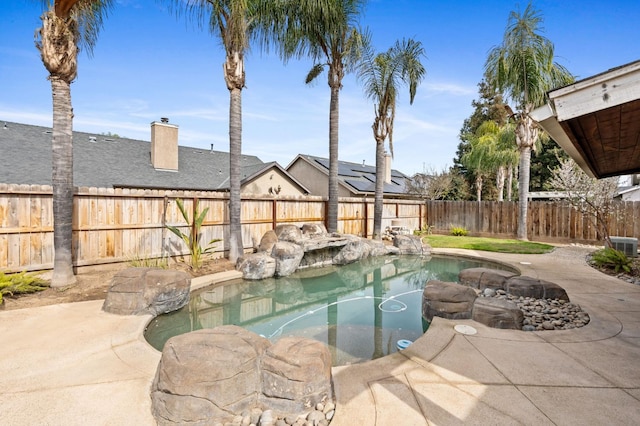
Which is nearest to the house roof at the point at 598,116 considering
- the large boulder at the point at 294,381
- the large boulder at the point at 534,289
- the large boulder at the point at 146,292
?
the large boulder at the point at 534,289

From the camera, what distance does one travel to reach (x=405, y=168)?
3288cm

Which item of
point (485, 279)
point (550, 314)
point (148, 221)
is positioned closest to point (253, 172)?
point (148, 221)

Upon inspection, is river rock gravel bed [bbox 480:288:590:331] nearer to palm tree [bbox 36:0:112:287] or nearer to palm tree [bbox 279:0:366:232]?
palm tree [bbox 279:0:366:232]

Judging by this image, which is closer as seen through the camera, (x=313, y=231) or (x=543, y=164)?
(x=313, y=231)

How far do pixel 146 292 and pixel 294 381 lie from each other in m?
3.47

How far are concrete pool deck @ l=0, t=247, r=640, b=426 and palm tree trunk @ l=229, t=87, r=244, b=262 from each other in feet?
13.8

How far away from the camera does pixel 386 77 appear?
12.7 m

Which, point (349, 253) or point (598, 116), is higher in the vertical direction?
point (598, 116)

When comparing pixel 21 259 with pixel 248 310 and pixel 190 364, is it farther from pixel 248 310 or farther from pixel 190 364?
pixel 190 364

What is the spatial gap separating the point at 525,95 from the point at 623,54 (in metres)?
4.18

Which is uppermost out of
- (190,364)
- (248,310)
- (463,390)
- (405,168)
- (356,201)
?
(405,168)

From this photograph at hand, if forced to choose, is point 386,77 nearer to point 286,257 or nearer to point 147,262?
point 286,257

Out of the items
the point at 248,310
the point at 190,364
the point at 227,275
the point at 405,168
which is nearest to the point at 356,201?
the point at 227,275

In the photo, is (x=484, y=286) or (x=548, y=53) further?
(x=548, y=53)
